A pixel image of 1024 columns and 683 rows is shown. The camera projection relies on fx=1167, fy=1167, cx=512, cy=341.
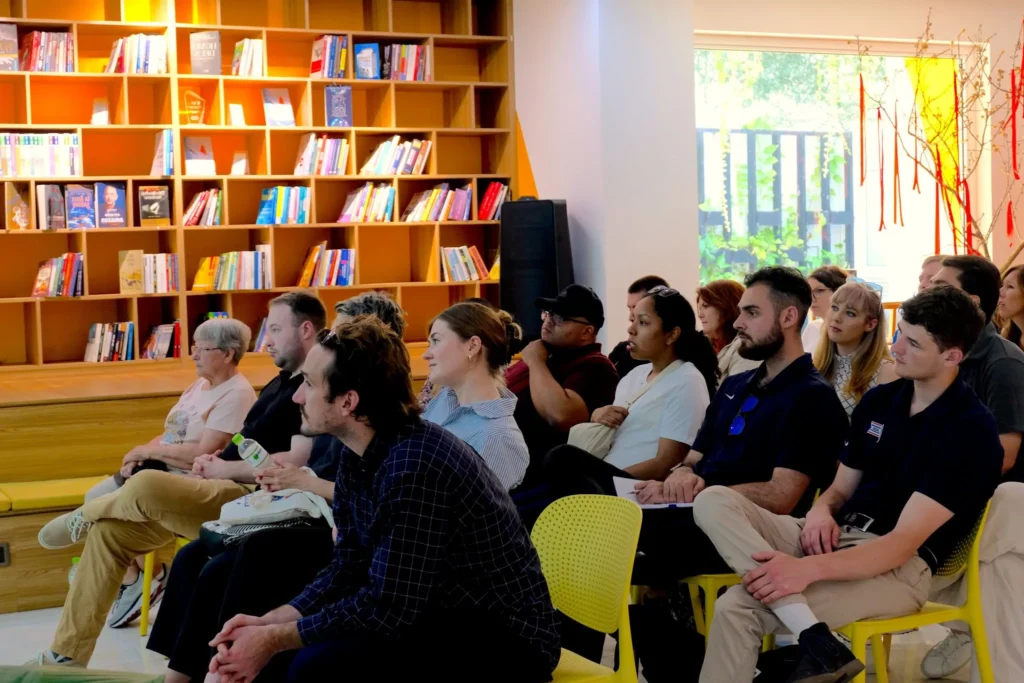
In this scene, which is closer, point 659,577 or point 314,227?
point 659,577

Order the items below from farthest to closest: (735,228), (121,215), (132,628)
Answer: (735,228), (121,215), (132,628)

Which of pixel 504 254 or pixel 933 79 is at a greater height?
pixel 933 79

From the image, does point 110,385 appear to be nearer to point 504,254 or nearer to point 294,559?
point 504,254

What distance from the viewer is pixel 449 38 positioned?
7.07 metres

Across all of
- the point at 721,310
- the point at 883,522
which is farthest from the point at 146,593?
the point at 883,522

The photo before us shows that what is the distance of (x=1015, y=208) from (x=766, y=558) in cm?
596

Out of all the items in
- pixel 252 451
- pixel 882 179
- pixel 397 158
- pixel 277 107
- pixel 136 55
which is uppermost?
pixel 136 55

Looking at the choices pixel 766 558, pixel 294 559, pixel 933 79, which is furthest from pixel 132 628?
pixel 933 79

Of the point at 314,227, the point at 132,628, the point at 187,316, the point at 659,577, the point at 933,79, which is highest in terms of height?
the point at 933,79

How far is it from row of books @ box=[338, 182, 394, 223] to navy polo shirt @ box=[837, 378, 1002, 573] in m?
4.52

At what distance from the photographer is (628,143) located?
6.42 meters

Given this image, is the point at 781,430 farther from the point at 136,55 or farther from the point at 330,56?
the point at 136,55

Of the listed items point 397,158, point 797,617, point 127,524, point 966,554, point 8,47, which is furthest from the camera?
point 397,158

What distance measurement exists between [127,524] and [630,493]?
1560mm
